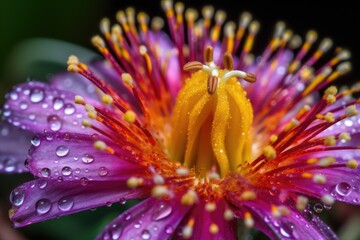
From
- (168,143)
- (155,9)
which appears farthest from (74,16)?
(168,143)

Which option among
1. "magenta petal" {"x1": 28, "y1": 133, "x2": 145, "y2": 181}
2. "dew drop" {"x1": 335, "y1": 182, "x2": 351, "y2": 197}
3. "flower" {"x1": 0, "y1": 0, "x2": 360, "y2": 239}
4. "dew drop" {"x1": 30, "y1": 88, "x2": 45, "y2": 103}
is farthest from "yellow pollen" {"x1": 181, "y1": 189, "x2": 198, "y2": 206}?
"dew drop" {"x1": 30, "y1": 88, "x2": 45, "y2": 103}

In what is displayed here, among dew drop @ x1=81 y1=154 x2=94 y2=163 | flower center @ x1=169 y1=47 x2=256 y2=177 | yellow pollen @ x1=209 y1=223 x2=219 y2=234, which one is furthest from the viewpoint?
flower center @ x1=169 y1=47 x2=256 y2=177

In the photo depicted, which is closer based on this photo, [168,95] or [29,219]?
[29,219]

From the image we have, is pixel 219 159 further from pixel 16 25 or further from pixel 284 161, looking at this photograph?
pixel 16 25

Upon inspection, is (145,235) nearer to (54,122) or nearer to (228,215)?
(228,215)

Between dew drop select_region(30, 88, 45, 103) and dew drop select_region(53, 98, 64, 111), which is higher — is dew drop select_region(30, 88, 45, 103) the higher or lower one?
the higher one

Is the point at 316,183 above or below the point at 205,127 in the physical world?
below

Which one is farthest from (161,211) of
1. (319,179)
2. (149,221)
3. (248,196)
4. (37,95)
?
(37,95)

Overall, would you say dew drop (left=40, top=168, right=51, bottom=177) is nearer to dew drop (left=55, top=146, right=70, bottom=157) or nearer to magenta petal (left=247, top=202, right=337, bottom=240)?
dew drop (left=55, top=146, right=70, bottom=157)
